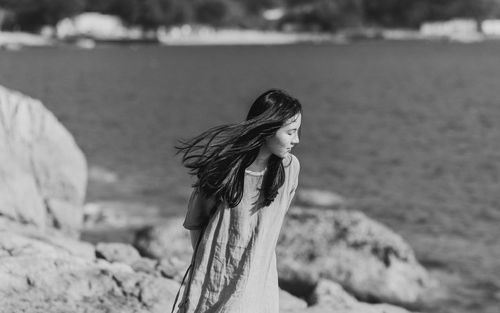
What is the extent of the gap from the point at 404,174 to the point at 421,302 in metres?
14.5

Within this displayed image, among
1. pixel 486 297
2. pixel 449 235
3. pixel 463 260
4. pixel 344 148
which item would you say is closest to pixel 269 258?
pixel 486 297

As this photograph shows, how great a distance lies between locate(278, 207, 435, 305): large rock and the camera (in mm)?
11922

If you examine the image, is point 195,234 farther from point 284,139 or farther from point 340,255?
point 340,255

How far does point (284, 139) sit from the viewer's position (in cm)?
447

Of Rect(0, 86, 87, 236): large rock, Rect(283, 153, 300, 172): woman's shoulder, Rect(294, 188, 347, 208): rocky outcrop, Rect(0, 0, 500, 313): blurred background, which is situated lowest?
Rect(0, 0, 500, 313): blurred background

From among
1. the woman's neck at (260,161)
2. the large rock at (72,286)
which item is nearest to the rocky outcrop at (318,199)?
the large rock at (72,286)

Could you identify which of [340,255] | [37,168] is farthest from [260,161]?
[37,168]

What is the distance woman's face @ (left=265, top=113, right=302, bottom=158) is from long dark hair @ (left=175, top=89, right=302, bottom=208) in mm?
27

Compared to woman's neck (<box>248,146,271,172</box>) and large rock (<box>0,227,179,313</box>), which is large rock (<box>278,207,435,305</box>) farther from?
woman's neck (<box>248,146,271,172</box>)

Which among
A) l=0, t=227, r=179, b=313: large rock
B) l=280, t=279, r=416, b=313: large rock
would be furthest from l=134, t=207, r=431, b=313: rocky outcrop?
l=0, t=227, r=179, b=313: large rock

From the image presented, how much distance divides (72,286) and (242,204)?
10.6 ft

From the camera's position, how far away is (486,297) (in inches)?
549

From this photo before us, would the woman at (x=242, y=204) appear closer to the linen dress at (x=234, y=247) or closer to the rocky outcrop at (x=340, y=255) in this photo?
the linen dress at (x=234, y=247)

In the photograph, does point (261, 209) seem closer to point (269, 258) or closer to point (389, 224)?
point (269, 258)
